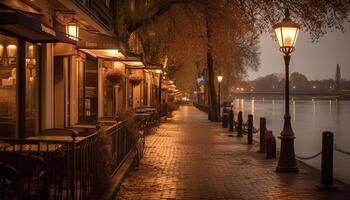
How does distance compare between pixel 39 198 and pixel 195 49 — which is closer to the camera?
pixel 39 198

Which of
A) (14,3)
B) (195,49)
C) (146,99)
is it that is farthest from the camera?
(146,99)

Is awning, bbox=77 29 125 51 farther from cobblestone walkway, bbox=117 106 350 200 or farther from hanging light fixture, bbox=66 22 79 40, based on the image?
cobblestone walkway, bbox=117 106 350 200

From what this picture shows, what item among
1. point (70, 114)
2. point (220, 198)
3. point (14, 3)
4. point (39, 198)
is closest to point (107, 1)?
point (70, 114)

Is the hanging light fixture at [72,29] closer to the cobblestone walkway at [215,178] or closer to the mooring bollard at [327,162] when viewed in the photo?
the cobblestone walkway at [215,178]

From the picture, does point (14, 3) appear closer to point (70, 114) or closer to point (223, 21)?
point (70, 114)

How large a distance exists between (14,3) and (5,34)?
0.99 meters

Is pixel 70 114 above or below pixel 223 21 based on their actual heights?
below

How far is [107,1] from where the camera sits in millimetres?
29719

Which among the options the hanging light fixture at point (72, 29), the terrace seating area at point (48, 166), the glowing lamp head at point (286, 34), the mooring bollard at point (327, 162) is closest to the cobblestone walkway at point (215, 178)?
the mooring bollard at point (327, 162)

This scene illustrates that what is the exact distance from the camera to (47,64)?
14.6 metres

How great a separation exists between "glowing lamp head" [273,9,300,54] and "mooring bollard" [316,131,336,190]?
3.54m

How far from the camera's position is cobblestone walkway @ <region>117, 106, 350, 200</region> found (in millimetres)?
11102

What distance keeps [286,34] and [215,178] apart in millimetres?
3946

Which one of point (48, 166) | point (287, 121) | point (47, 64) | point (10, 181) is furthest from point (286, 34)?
point (10, 181)
